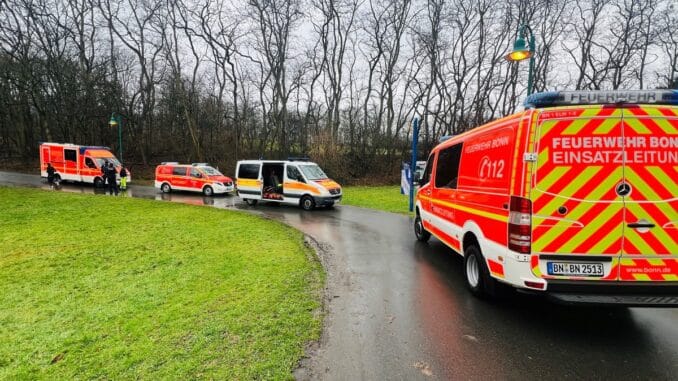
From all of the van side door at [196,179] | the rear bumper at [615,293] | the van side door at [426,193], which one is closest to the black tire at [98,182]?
the van side door at [196,179]

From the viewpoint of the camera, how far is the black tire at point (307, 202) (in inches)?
578

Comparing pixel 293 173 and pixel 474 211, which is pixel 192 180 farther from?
pixel 474 211

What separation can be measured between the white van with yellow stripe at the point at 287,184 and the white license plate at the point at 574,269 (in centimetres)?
1121

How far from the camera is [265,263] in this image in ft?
21.5

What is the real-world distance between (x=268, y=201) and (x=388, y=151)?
17.0 m

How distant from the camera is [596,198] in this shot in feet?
11.6

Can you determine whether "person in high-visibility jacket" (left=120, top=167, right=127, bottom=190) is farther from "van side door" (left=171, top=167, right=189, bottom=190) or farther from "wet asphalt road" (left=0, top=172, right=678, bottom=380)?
"wet asphalt road" (left=0, top=172, right=678, bottom=380)

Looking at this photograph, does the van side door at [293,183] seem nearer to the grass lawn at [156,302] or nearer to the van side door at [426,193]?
the grass lawn at [156,302]

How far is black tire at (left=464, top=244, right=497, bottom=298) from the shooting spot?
4559mm

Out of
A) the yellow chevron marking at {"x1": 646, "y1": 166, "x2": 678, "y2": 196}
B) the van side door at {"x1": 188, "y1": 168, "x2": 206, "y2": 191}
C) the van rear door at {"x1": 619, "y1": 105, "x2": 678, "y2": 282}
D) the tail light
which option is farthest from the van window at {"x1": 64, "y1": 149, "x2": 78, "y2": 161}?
the yellow chevron marking at {"x1": 646, "y1": 166, "x2": 678, "y2": 196}

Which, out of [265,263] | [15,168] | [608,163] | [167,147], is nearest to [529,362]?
[608,163]

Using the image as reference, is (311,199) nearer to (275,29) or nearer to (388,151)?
(388,151)

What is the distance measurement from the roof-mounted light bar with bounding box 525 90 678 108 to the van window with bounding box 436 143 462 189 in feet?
6.48

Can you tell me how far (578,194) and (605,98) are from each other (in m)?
1.11
